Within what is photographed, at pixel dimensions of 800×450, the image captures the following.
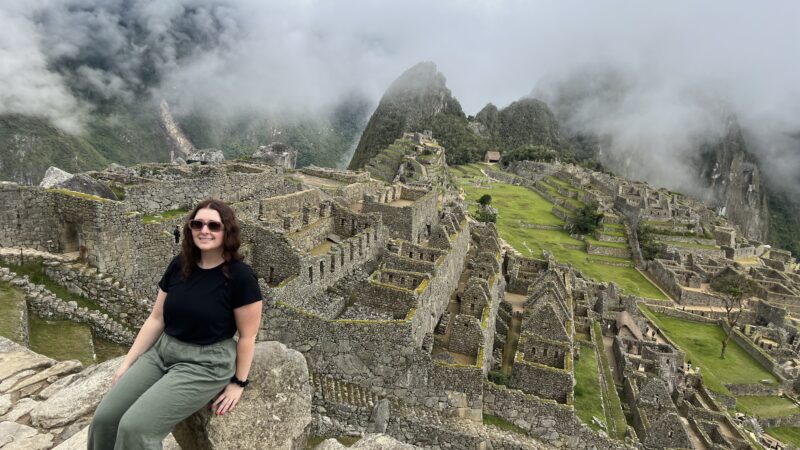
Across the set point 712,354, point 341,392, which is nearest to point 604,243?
point 712,354

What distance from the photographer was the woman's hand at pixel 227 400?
414cm

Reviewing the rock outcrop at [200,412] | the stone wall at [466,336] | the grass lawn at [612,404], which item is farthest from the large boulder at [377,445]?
the grass lawn at [612,404]

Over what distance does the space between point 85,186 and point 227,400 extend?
12.8 m

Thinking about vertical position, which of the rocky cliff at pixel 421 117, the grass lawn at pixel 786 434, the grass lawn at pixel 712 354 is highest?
the rocky cliff at pixel 421 117

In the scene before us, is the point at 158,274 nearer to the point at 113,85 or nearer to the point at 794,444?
the point at 794,444

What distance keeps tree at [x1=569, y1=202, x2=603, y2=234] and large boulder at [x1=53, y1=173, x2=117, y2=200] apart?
5436 cm

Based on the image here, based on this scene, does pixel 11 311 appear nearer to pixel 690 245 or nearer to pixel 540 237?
pixel 540 237

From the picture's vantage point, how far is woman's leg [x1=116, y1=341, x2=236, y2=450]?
363 centimetres

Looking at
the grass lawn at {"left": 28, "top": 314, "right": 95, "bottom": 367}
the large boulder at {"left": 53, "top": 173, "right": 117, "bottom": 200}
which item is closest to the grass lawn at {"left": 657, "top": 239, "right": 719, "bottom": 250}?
the large boulder at {"left": 53, "top": 173, "right": 117, "bottom": 200}

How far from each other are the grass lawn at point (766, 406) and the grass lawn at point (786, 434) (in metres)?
0.78

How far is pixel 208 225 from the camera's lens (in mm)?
4246

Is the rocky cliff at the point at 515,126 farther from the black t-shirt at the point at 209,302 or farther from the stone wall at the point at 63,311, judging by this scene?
the black t-shirt at the point at 209,302

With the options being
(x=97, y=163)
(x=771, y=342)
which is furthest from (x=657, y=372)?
(x=97, y=163)

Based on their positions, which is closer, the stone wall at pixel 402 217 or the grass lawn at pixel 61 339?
the grass lawn at pixel 61 339
